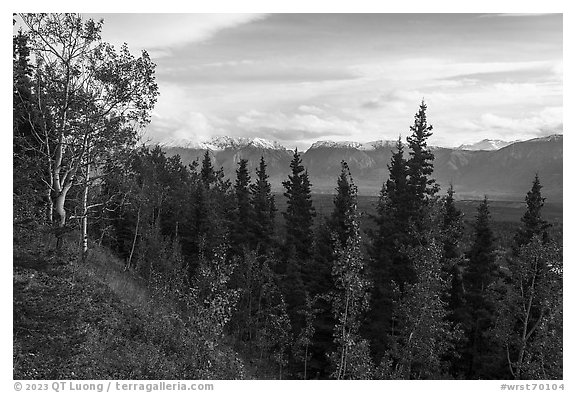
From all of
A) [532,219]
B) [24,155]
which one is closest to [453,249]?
[532,219]

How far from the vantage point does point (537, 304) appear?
1001 inches

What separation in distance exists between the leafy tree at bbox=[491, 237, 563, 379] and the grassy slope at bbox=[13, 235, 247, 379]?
14.5 meters

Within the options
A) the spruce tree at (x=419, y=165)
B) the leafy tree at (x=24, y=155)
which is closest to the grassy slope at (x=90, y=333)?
the leafy tree at (x=24, y=155)

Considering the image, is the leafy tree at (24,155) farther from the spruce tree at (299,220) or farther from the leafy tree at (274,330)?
the spruce tree at (299,220)

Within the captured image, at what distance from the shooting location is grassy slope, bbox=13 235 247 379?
38.3 feet

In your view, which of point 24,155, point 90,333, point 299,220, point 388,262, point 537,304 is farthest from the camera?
point 299,220

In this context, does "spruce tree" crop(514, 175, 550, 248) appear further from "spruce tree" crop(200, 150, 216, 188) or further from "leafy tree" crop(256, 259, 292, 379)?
"spruce tree" crop(200, 150, 216, 188)

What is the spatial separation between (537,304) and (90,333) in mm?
24324

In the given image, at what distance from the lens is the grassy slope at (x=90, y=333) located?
11664 millimetres

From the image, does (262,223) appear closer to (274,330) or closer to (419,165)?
(274,330)

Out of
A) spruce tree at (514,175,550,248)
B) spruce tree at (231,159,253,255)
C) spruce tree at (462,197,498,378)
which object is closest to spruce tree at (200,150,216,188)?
spruce tree at (231,159,253,255)

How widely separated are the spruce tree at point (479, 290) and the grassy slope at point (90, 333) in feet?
78.8
